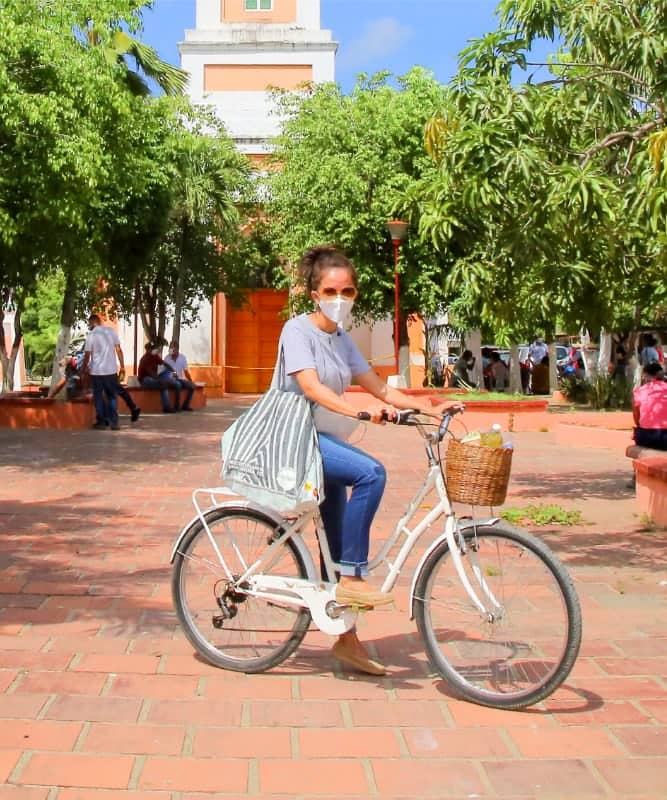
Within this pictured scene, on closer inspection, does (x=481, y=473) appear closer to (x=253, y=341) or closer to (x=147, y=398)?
(x=147, y=398)

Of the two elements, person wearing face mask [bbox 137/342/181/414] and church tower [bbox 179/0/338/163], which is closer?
person wearing face mask [bbox 137/342/181/414]

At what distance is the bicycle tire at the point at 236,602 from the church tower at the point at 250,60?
3024 centimetres

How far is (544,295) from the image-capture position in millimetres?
10711

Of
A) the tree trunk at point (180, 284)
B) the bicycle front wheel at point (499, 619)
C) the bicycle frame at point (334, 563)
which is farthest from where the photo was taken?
the tree trunk at point (180, 284)

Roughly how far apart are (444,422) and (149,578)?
2.96m

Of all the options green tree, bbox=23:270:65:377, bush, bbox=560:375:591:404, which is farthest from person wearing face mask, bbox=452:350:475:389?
green tree, bbox=23:270:65:377

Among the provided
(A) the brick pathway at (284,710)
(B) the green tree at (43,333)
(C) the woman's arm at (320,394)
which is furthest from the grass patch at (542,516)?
(B) the green tree at (43,333)

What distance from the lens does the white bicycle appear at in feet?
14.3

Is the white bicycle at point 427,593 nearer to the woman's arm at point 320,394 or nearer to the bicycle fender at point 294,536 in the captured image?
the bicycle fender at point 294,536

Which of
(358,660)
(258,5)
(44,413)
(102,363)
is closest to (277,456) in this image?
(358,660)

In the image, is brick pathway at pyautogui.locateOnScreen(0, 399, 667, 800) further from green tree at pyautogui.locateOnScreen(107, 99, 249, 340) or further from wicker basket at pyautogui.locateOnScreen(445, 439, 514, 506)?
green tree at pyautogui.locateOnScreen(107, 99, 249, 340)

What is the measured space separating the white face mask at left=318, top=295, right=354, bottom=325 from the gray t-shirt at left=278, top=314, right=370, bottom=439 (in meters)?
0.09

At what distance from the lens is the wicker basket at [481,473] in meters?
4.32

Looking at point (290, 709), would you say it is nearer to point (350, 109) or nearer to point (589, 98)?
point (589, 98)
